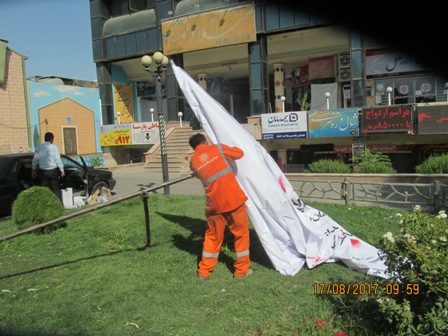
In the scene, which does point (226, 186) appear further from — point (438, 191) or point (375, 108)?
point (375, 108)

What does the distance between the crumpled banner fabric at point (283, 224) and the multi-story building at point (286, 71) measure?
11699 mm

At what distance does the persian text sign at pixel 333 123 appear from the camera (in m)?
16.5

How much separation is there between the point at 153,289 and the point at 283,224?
1.65m

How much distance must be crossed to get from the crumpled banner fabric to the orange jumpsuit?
22 centimetres

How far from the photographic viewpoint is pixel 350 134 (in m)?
16.6

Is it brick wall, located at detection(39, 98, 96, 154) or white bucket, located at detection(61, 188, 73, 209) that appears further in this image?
brick wall, located at detection(39, 98, 96, 154)

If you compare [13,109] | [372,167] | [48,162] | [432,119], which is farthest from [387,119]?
[13,109]

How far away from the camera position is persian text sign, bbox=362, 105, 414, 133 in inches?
595

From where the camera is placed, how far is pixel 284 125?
18250 mm

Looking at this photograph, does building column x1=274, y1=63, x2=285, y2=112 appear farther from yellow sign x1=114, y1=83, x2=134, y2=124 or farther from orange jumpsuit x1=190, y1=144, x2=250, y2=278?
orange jumpsuit x1=190, y1=144, x2=250, y2=278

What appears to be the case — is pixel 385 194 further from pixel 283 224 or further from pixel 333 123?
pixel 333 123

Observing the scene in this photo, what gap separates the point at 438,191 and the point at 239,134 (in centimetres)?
453

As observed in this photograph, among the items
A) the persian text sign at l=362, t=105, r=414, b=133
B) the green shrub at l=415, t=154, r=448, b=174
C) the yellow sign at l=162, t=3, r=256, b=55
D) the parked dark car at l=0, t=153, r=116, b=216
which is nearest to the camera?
the parked dark car at l=0, t=153, r=116, b=216
